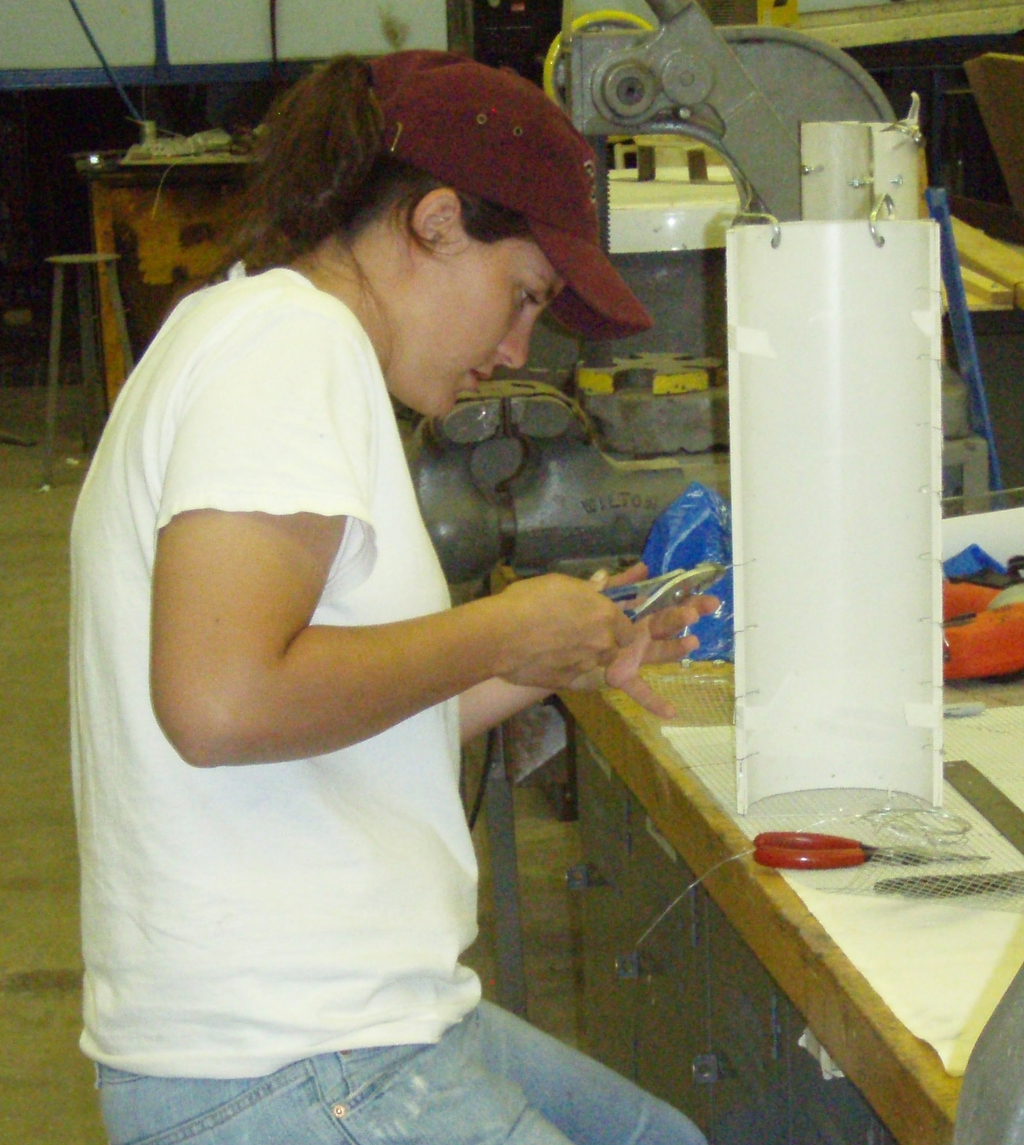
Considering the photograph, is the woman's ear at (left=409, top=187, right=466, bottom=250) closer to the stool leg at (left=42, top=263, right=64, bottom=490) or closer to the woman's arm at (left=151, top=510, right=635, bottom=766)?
the woman's arm at (left=151, top=510, right=635, bottom=766)

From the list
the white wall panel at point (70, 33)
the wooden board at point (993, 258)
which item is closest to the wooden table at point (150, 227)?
the white wall panel at point (70, 33)

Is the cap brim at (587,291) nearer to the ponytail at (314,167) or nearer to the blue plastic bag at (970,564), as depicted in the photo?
the ponytail at (314,167)

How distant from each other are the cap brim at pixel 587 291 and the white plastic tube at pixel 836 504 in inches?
3.7

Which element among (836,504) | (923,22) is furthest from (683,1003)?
(923,22)

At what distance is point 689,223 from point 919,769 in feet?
3.72

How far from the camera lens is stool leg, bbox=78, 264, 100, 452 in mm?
5062

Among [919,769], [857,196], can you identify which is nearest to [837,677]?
[919,769]

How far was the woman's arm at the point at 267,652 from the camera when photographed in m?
0.66

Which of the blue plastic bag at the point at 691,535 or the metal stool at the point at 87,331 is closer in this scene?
the blue plastic bag at the point at 691,535

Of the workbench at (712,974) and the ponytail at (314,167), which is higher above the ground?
the ponytail at (314,167)

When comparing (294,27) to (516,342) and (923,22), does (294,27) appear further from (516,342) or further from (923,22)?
(516,342)

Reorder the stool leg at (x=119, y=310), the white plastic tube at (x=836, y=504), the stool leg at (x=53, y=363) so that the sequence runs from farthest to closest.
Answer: the stool leg at (x=53, y=363)
the stool leg at (x=119, y=310)
the white plastic tube at (x=836, y=504)

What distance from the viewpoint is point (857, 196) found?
97 centimetres

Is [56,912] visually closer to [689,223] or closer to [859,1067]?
[689,223]
